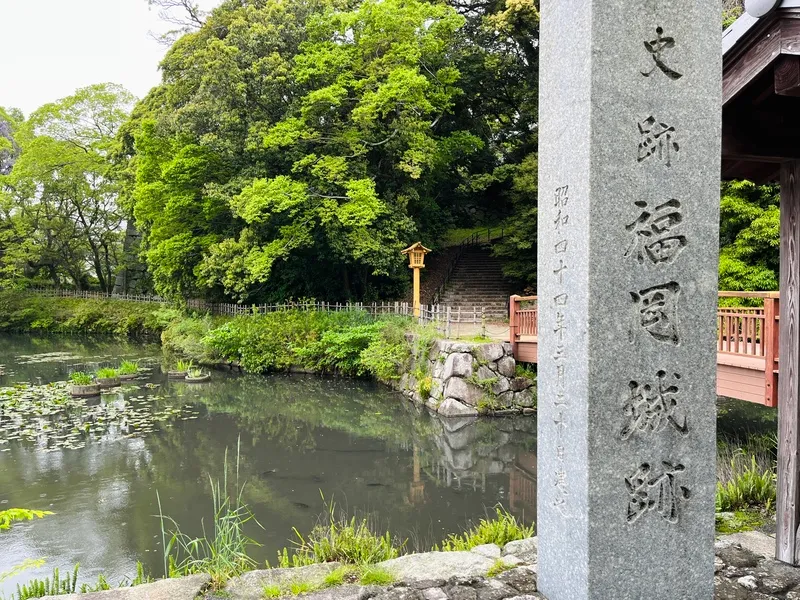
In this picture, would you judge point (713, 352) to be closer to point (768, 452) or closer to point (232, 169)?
point (768, 452)

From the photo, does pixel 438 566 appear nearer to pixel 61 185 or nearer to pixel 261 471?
pixel 261 471

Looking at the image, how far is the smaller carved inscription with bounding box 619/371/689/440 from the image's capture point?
2.60m

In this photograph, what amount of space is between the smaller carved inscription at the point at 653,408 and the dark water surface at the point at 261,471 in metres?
3.87

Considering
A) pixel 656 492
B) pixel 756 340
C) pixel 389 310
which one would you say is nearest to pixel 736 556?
pixel 656 492

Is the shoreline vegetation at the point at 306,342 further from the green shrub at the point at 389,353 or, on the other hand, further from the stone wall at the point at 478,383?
the stone wall at the point at 478,383

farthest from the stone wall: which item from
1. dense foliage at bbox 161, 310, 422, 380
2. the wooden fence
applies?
dense foliage at bbox 161, 310, 422, 380

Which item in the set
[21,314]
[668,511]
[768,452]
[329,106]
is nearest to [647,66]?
[668,511]

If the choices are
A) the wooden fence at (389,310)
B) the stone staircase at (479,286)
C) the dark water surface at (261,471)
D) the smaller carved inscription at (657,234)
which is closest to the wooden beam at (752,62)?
the smaller carved inscription at (657,234)

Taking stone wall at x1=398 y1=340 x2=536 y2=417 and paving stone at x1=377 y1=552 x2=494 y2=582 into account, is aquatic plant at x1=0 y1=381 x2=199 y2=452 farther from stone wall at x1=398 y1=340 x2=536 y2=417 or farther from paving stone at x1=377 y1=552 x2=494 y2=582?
paving stone at x1=377 y1=552 x2=494 y2=582

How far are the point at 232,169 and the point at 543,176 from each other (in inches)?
695

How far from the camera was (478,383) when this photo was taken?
12008mm

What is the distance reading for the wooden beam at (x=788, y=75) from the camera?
279cm

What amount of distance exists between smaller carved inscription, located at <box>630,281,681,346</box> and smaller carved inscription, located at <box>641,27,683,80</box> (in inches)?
36.9

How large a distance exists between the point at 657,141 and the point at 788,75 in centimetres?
82
